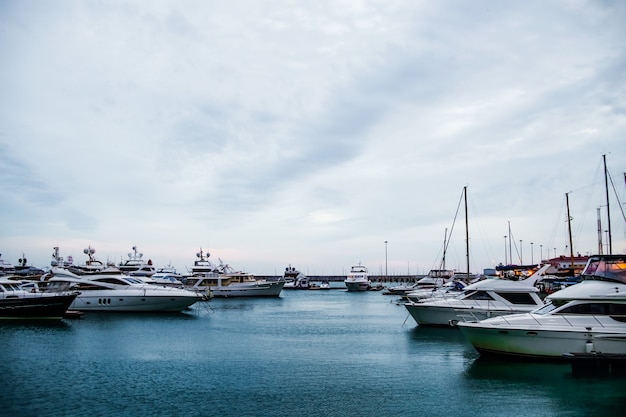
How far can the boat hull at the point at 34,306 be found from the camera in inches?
1667

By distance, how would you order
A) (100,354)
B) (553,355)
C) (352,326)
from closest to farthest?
(553,355) < (100,354) < (352,326)

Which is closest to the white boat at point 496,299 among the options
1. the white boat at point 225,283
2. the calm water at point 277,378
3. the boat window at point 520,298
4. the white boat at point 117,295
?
the boat window at point 520,298

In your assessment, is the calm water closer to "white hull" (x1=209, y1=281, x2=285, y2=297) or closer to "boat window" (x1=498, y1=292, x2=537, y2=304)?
"boat window" (x1=498, y1=292, x2=537, y2=304)

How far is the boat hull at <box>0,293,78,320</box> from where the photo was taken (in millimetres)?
42344

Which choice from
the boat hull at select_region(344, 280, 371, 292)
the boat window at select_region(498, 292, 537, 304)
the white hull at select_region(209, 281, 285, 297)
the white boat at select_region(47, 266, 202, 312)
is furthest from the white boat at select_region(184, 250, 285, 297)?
the boat window at select_region(498, 292, 537, 304)

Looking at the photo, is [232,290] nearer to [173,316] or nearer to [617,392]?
[173,316]

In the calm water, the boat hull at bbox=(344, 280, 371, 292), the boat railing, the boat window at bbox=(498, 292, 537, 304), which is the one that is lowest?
the calm water

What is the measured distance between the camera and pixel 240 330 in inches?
1672

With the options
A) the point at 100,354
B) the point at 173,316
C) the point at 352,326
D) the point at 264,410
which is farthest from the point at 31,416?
the point at 173,316

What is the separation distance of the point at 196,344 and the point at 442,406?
19.1 metres

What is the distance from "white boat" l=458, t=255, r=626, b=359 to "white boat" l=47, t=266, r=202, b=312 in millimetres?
35071

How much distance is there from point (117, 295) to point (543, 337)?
40949 millimetres

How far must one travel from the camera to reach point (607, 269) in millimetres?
26516

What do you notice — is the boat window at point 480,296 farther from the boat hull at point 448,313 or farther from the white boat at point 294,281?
the white boat at point 294,281
